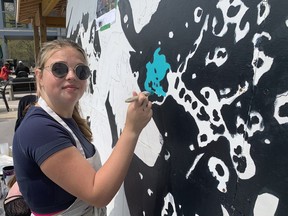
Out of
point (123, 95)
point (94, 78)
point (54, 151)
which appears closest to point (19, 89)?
point (94, 78)

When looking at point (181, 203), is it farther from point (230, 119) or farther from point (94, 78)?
point (94, 78)

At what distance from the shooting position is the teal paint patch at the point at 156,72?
146 centimetres

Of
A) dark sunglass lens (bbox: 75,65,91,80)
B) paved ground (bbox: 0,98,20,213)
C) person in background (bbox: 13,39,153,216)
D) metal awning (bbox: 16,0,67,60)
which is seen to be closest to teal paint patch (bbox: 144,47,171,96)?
person in background (bbox: 13,39,153,216)

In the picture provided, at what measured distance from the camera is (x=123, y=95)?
203 cm

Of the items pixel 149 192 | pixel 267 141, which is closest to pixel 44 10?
pixel 149 192

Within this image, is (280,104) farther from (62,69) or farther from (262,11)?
(62,69)

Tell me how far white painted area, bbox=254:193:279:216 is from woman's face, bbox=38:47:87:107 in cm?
91

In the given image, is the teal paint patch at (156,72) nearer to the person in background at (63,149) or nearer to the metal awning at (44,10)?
the person in background at (63,149)

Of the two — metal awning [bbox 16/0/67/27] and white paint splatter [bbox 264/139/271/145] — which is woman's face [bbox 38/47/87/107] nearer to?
white paint splatter [bbox 264/139/271/145]

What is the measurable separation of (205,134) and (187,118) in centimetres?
15

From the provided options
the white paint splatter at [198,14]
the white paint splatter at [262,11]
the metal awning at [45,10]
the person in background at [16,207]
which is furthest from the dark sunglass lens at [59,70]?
the metal awning at [45,10]

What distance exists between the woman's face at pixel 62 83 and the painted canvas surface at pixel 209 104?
40cm

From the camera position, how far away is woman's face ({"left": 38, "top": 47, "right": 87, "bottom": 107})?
1.39m

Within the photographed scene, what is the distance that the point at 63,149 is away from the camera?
1.17 metres
